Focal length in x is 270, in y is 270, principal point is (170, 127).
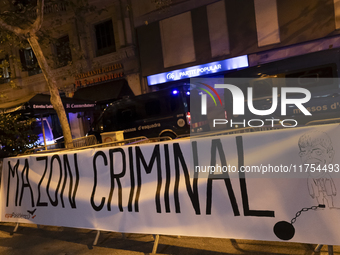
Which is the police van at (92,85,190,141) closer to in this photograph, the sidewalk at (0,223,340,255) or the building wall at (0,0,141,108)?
the building wall at (0,0,141,108)

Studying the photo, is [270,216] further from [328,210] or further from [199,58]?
[199,58]

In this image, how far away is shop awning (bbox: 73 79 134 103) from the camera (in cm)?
1689

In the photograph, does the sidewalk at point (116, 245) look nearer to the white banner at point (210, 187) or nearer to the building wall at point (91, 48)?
the white banner at point (210, 187)

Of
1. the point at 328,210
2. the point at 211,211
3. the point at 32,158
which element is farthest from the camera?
the point at 32,158

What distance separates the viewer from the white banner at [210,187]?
2637 millimetres

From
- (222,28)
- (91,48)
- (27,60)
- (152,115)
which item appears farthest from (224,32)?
(27,60)

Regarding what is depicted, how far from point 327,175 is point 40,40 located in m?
10.3

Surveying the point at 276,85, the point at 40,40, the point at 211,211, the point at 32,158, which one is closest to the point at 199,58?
the point at 276,85

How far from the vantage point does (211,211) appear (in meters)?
3.09

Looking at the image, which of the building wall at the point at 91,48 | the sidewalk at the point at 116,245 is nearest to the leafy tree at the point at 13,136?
the sidewalk at the point at 116,245

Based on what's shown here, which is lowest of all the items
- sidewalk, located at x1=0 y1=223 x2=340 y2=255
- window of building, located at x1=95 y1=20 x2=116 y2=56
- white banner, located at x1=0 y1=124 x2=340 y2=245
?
sidewalk, located at x1=0 y1=223 x2=340 y2=255

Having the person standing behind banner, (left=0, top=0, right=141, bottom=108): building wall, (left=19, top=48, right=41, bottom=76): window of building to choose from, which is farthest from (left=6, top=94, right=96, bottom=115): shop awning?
(left=19, top=48, right=41, bottom=76): window of building

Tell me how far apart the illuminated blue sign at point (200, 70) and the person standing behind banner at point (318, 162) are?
12168 millimetres

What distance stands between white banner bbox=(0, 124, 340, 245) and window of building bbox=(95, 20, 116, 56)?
49.2 ft
